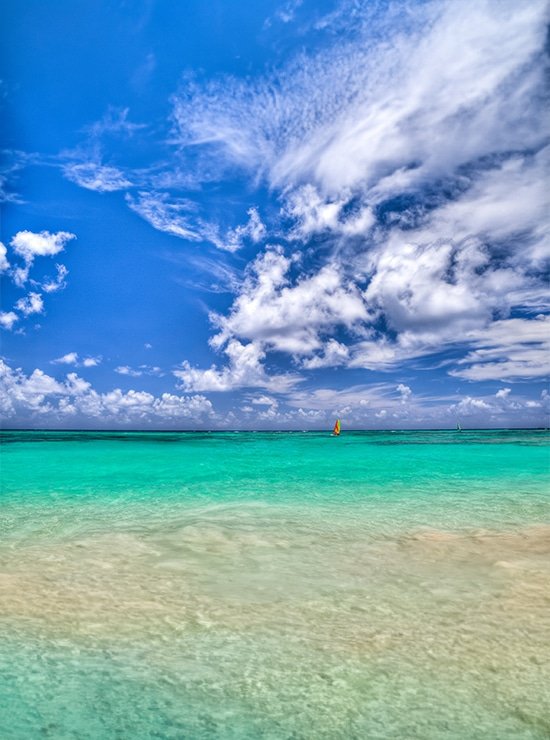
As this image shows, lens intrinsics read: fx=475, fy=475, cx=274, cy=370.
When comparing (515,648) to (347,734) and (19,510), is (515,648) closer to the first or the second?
(347,734)

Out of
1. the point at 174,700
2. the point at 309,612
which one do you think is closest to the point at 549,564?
the point at 309,612

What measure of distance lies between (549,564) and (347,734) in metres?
4.06

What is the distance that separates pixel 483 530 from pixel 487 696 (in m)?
5.09

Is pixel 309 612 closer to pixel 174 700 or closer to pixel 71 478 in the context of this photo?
pixel 174 700

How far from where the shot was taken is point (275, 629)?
3562 millimetres

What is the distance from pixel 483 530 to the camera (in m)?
7.26

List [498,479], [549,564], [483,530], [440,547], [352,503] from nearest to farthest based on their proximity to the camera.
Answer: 1. [549,564]
2. [440,547]
3. [483,530]
4. [352,503]
5. [498,479]

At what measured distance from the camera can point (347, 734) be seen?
230cm

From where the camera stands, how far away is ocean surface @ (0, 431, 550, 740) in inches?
96.7

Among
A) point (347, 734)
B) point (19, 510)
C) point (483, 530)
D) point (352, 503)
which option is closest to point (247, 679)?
point (347, 734)

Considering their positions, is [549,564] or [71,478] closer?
[549,564]

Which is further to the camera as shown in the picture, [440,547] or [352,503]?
[352,503]

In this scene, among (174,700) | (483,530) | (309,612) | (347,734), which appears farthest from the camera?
(483,530)

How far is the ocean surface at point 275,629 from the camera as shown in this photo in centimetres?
246
